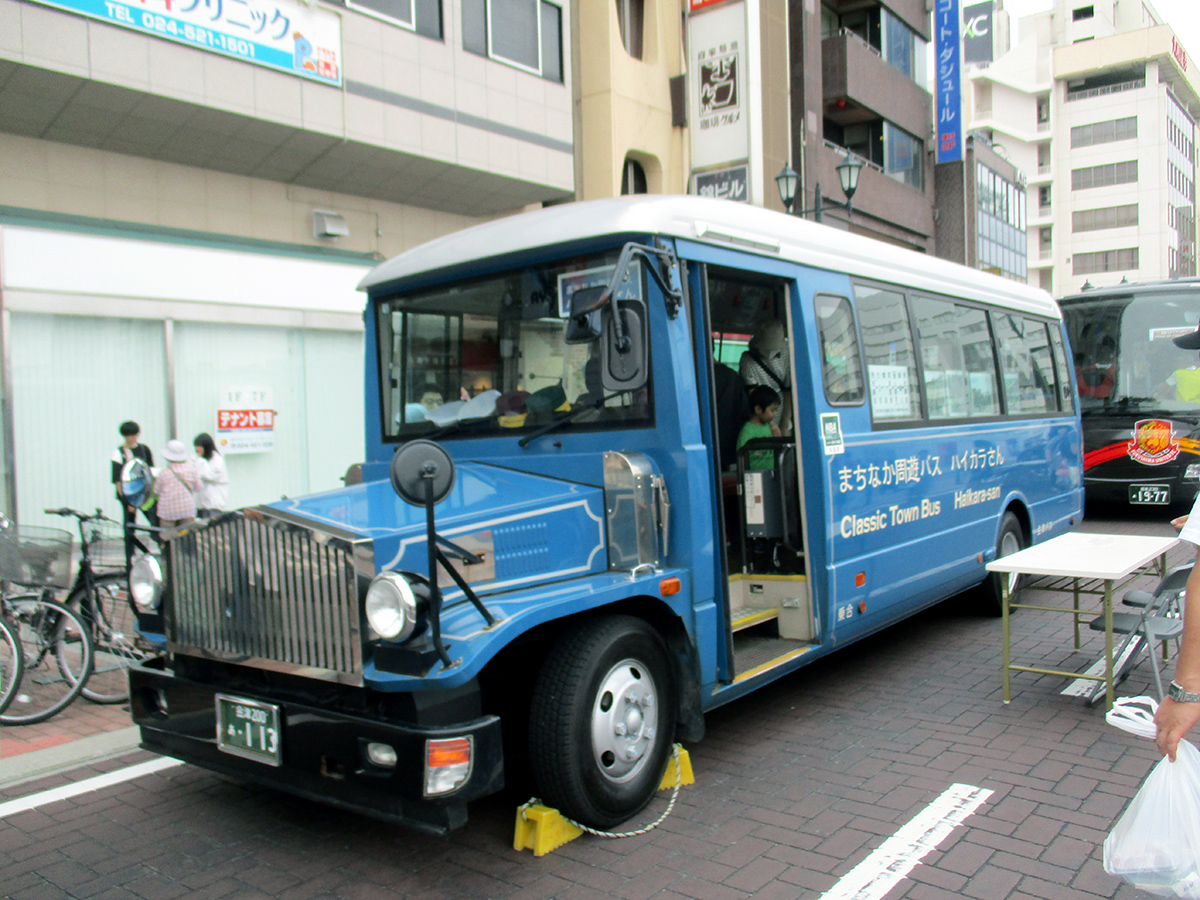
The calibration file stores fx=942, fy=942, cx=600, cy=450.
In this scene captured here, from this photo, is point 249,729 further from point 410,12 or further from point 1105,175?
point 1105,175

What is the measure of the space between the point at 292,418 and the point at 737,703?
8842 millimetres

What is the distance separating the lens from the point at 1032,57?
67.6m

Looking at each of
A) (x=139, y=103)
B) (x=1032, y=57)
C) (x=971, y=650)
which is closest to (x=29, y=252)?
(x=139, y=103)

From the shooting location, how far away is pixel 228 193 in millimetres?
11805

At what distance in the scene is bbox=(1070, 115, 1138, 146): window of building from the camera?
65.6 m

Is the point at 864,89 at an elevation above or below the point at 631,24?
above

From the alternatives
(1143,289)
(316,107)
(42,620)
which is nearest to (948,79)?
(1143,289)

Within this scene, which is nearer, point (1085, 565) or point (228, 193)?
point (1085, 565)

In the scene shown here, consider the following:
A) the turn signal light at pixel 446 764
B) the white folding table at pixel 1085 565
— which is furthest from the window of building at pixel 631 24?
the turn signal light at pixel 446 764

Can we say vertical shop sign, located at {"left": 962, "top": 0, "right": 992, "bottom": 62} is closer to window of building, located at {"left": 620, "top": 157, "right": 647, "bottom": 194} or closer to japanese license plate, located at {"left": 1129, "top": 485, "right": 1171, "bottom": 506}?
window of building, located at {"left": 620, "top": 157, "right": 647, "bottom": 194}

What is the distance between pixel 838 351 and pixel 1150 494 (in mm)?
9661

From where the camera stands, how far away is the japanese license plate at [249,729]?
3.50 metres

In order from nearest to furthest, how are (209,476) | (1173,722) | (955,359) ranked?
1. (1173,722)
2. (955,359)
3. (209,476)

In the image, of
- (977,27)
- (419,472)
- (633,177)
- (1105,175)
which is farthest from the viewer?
(1105,175)
